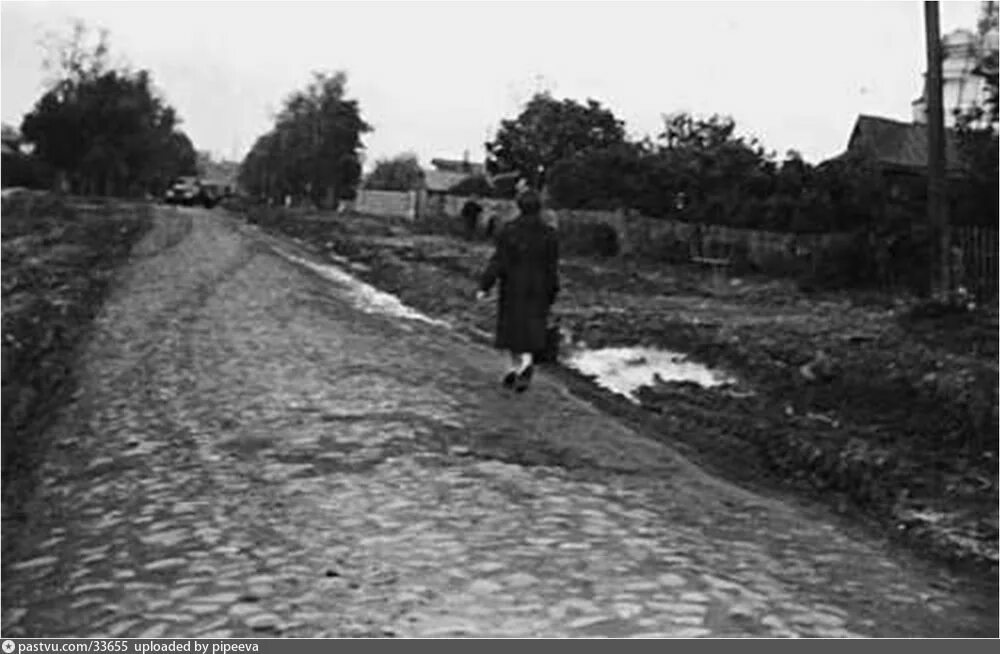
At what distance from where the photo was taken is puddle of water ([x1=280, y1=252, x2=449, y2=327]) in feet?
65.4

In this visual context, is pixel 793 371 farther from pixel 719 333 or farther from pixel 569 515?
pixel 569 515

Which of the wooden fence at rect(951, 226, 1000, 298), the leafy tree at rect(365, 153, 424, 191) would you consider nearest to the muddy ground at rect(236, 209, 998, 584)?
the wooden fence at rect(951, 226, 1000, 298)

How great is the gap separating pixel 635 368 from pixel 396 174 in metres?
126

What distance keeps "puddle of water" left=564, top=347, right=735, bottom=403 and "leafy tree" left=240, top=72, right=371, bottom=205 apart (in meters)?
85.2

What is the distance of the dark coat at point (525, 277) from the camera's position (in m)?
11.9

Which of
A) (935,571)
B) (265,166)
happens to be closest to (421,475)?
(935,571)

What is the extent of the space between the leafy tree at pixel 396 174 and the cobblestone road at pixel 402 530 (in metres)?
118

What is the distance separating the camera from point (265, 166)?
387 feet

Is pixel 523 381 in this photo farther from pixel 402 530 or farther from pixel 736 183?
pixel 736 183

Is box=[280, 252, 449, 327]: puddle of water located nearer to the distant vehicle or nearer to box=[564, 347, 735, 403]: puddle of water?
box=[564, 347, 735, 403]: puddle of water

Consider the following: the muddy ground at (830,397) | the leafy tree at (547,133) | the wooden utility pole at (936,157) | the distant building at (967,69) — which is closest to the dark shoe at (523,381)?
the muddy ground at (830,397)

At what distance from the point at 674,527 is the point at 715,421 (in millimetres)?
4980

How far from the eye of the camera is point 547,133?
70.2 meters

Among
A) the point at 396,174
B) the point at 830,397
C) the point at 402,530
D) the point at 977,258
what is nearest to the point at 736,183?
the point at 977,258
